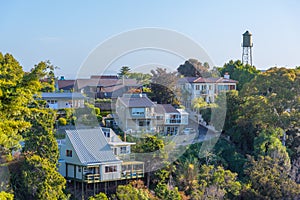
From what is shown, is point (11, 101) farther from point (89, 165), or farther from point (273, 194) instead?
point (273, 194)

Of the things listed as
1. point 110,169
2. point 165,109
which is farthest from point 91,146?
point 165,109

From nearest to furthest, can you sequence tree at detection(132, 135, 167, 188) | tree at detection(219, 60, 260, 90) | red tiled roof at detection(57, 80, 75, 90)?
tree at detection(132, 135, 167, 188), tree at detection(219, 60, 260, 90), red tiled roof at detection(57, 80, 75, 90)

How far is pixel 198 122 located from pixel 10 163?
877cm

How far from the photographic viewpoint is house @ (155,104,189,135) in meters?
17.8

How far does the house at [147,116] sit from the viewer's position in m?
17.2

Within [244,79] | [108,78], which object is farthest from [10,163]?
[244,79]

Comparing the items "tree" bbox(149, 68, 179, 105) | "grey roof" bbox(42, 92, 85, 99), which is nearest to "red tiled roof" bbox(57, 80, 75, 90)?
"grey roof" bbox(42, 92, 85, 99)

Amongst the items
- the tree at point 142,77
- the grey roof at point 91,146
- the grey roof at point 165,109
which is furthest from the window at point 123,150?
the tree at point 142,77

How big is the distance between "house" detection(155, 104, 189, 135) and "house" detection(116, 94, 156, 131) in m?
0.26

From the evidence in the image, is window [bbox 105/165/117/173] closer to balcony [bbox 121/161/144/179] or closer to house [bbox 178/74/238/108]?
balcony [bbox 121/161/144/179]

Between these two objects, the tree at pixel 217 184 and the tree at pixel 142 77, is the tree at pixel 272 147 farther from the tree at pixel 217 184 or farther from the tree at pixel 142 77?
the tree at pixel 142 77

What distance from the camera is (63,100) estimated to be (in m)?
18.9

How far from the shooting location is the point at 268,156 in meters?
14.9

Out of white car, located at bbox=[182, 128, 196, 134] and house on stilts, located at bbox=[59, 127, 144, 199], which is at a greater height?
white car, located at bbox=[182, 128, 196, 134]
